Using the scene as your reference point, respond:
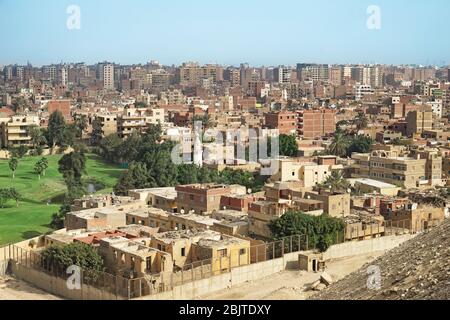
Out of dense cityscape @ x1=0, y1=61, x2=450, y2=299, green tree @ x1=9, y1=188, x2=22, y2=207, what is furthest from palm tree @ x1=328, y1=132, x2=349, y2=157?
green tree @ x1=9, y1=188, x2=22, y2=207

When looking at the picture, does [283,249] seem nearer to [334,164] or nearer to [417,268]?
[417,268]

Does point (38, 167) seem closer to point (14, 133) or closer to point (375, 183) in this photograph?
point (14, 133)

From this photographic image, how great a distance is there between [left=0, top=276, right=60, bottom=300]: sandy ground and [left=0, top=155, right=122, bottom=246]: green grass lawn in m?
3.53

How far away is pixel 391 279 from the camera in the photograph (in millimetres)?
8320

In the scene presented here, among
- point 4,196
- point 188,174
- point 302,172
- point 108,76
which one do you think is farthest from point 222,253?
point 108,76

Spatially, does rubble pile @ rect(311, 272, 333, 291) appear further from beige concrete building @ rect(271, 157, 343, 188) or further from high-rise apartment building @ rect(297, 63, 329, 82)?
high-rise apartment building @ rect(297, 63, 329, 82)

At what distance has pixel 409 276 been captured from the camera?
8.09 meters

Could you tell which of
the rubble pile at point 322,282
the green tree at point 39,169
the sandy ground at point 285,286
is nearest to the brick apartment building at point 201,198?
the sandy ground at point 285,286

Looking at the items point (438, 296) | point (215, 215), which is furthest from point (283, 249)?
point (438, 296)

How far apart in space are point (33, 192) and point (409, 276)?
15961 millimetres

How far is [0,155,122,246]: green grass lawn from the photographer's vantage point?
1716cm

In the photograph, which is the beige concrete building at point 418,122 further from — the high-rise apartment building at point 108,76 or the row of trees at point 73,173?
the high-rise apartment building at point 108,76
